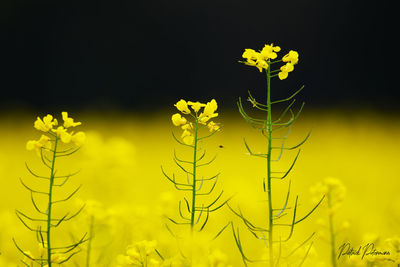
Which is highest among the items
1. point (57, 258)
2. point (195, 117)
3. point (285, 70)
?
point (285, 70)

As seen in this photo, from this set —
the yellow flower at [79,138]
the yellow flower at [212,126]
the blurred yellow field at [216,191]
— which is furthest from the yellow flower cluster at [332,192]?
the yellow flower at [79,138]

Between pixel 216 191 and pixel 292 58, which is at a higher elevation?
pixel 292 58

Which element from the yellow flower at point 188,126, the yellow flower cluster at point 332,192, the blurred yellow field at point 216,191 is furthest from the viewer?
the blurred yellow field at point 216,191

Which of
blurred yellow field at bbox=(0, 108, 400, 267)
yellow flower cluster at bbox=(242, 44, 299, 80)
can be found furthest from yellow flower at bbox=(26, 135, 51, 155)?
yellow flower cluster at bbox=(242, 44, 299, 80)

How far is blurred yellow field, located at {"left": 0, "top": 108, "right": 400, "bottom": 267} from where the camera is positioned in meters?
2.09

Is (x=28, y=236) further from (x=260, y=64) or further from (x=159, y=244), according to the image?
(x=260, y=64)

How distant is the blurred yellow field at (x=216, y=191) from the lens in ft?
6.87

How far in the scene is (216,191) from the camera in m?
3.34

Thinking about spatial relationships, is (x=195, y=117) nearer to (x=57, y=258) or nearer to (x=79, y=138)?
(x=79, y=138)

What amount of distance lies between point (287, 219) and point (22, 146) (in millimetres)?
3279

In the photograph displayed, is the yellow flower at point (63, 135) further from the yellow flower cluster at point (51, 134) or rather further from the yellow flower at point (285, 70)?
the yellow flower at point (285, 70)

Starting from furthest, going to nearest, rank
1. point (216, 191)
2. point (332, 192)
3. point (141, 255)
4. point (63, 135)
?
point (216, 191) < point (332, 192) < point (141, 255) < point (63, 135)

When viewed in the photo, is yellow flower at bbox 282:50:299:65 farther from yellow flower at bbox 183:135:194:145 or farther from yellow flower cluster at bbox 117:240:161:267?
yellow flower cluster at bbox 117:240:161:267

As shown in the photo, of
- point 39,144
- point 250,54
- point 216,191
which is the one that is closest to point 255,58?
point 250,54
